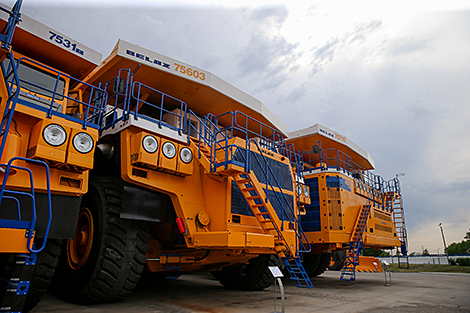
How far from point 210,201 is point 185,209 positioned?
0.58 meters

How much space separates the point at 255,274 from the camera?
8211 mm

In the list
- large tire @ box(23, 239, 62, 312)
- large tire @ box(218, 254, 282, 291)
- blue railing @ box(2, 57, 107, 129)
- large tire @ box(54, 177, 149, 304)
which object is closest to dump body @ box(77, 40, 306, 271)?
large tire @ box(54, 177, 149, 304)

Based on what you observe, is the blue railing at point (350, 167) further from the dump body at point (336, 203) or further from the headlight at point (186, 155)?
the headlight at point (186, 155)

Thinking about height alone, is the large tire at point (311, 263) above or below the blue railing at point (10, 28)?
below

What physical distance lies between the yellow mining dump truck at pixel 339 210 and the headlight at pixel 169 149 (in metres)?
6.94

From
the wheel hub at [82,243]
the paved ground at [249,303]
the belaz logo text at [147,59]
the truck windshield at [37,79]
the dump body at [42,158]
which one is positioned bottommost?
the paved ground at [249,303]

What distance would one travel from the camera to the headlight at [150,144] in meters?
5.65

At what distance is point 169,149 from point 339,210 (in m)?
7.29

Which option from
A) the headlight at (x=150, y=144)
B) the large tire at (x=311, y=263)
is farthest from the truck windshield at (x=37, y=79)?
the large tire at (x=311, y=263)

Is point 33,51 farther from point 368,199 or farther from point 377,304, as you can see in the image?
point 368,199

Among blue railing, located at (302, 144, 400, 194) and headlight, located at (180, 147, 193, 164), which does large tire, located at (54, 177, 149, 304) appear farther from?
blue railing, located at (302, 144, 400, 194)

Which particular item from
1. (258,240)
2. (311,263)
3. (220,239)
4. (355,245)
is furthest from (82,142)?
(311,263)

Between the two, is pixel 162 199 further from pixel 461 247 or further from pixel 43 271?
pixel 461 247

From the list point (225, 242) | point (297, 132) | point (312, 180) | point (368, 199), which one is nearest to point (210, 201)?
point (225, 242)
